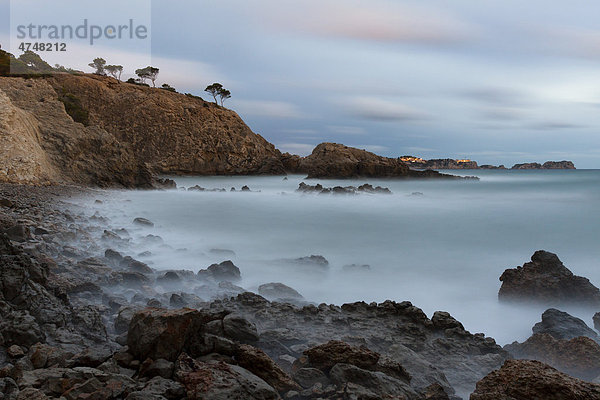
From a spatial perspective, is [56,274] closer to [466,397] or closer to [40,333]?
[40,333]

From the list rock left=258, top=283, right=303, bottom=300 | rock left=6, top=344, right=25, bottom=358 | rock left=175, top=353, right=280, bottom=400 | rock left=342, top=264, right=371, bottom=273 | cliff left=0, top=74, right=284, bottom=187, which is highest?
cliff left=0, top=74, right=284, bottom=187

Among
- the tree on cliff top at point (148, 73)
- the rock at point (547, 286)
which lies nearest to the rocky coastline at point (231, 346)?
the rock at point (547, 286)

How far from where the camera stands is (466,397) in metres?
3.06

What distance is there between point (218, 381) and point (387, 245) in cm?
833

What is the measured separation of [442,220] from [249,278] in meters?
10.7

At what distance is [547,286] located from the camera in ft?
18.3

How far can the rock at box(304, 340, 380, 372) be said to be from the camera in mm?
3035

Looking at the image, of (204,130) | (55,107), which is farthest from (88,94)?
(55,107)

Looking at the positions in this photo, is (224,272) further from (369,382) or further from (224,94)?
(224,94)

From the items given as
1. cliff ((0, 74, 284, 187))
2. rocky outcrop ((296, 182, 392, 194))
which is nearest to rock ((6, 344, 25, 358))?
rocky outcrop ((296, 182, 392, 194))

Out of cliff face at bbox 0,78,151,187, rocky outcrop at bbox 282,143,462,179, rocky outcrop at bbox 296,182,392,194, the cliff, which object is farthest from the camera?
rocky outcrop at bbox 282,143,462,179

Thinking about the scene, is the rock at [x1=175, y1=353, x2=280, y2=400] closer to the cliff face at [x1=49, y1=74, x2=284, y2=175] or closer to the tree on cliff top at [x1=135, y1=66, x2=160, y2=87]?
the cliff face at [x1=49, y1=74, x2=284, y2=175]

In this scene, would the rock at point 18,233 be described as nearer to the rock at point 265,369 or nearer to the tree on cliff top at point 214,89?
the rock at point 265,369

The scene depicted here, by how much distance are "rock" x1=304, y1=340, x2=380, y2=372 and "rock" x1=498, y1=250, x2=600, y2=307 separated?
371cm
